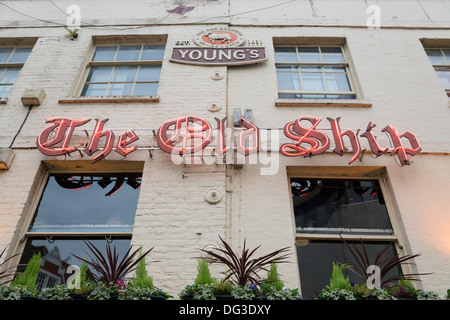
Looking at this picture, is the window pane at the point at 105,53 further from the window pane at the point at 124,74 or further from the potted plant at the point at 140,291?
the potted plant at the point at 140,291

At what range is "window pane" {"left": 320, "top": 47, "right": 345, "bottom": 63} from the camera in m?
6.97

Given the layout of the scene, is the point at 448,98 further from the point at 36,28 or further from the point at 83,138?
the point at 36,28

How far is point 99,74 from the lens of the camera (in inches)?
268

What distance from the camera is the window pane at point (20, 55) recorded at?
23.4 feet

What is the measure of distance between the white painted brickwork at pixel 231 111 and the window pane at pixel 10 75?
448 mm

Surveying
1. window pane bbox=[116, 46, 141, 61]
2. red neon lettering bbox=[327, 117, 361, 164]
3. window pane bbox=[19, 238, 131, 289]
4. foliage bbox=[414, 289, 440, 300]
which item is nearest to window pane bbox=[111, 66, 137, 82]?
window pane bbox=[116, 46, 141, 61]

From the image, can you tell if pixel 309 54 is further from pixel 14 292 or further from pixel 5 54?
pixel 5 54

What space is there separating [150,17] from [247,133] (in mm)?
4518

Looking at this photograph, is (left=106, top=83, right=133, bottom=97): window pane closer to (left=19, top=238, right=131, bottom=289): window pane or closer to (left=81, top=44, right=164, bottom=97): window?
(left=81, top=44, right=164, bottom=97): window

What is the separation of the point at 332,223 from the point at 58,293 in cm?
367

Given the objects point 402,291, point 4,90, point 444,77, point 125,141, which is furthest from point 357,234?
point 4,90

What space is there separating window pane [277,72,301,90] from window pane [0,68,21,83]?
5.79m

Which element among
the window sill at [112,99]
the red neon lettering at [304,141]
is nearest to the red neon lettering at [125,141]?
the window sill at [112,99]
